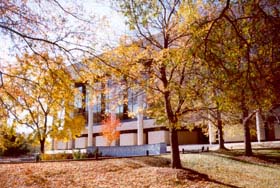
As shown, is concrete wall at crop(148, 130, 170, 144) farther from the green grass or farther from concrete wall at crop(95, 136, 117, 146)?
the green grass

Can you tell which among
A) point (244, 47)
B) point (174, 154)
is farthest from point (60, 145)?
point (244, 47)

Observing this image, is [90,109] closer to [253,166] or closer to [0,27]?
[253,166]

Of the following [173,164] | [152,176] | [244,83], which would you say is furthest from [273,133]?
[244,83]

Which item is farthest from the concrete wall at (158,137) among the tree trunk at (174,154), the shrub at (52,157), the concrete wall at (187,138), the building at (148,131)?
the tree trunk at (174,154)

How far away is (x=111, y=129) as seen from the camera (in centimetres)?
4834

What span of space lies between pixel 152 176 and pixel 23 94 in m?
7.17

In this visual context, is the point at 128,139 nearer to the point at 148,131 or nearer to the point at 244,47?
the point at 148,131

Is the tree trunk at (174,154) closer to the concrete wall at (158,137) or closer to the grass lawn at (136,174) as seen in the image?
the grass lawn at (136,174)

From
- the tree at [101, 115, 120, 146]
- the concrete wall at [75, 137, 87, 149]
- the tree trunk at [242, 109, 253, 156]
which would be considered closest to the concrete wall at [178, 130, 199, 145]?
the tree at [101, 115, 120, 146]

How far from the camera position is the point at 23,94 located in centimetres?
1184

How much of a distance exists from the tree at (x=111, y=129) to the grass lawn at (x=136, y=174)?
1119 inches

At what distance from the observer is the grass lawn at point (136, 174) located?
13820mm

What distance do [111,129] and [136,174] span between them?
3306 centimetres

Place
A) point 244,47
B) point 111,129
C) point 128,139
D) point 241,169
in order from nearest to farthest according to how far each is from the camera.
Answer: point 244,47 → point 241,169 → point 111,129 → point 128,139
